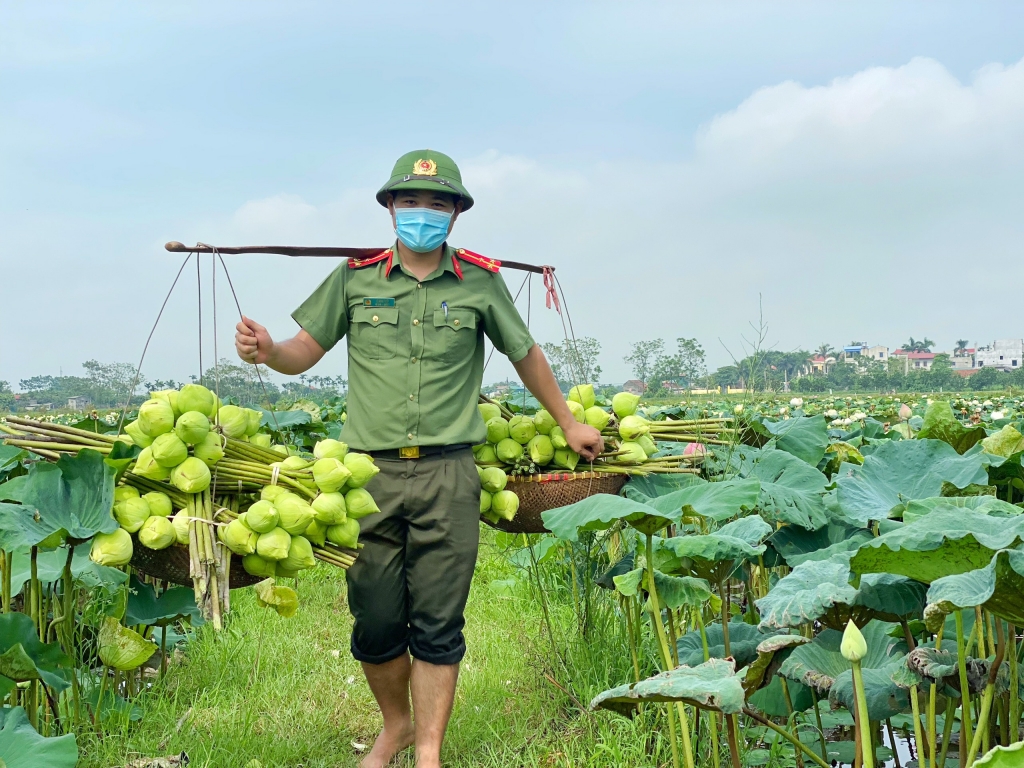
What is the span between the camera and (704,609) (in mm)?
2975

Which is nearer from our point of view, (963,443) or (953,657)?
(953,657)

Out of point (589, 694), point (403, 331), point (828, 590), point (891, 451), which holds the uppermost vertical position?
point (403, 331)

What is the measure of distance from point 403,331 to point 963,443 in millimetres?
2197

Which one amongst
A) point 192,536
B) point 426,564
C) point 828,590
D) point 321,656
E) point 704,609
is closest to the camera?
point 828,590

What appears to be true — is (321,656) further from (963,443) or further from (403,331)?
(963,443)

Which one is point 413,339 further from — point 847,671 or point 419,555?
point 847,671

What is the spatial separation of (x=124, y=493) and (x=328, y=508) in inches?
18.8

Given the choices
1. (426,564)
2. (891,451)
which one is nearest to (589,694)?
(426,564)

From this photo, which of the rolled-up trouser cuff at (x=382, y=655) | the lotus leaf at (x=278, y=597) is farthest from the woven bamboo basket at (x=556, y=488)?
the lotus leaf at (x=278, y=597)

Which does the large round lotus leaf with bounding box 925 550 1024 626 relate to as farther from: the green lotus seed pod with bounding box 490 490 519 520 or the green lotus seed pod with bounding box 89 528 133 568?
the green lotus seed pod with bounding box 89 528 133 568

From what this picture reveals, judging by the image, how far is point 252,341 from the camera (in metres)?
2.60

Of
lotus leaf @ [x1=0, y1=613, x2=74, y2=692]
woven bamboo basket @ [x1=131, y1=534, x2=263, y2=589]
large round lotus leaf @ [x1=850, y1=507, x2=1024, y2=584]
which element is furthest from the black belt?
large round lotus leaf @ [x1=850, y1=507, x2=1024, y2=584]

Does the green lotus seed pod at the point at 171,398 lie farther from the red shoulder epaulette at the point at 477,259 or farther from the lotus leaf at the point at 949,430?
A: the lotus leaf at the point at 949,430

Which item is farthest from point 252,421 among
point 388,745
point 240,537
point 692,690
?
point 692,690
